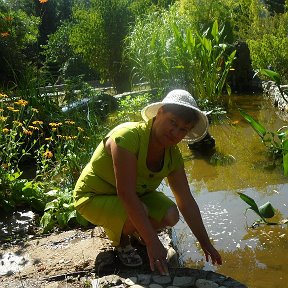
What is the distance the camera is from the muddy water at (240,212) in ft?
8.94

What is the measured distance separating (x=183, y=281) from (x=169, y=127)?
72 centimetres

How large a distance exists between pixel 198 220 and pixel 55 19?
18419 millimetres

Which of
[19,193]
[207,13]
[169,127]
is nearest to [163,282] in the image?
[169,127]

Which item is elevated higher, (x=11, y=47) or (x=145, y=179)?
(x=11, y=47)

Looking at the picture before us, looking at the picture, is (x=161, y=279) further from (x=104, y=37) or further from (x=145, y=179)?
(x=104, y=37)

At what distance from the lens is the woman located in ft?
7.02

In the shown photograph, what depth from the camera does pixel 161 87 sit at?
777 cm

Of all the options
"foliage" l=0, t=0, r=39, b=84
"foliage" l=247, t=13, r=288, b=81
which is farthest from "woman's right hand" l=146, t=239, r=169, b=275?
"foliage" l=247, t=13, r=288, b=81

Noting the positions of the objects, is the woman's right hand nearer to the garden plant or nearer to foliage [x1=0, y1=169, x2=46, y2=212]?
the garden plant

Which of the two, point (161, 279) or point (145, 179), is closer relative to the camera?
point (161, 279)

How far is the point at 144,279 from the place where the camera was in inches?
88.7

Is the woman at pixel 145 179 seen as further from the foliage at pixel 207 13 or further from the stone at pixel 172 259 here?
the foliage at pixel 207 13

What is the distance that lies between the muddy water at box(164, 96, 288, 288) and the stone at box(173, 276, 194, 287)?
502 millimetres

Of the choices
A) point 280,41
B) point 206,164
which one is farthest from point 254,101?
point 206,164
